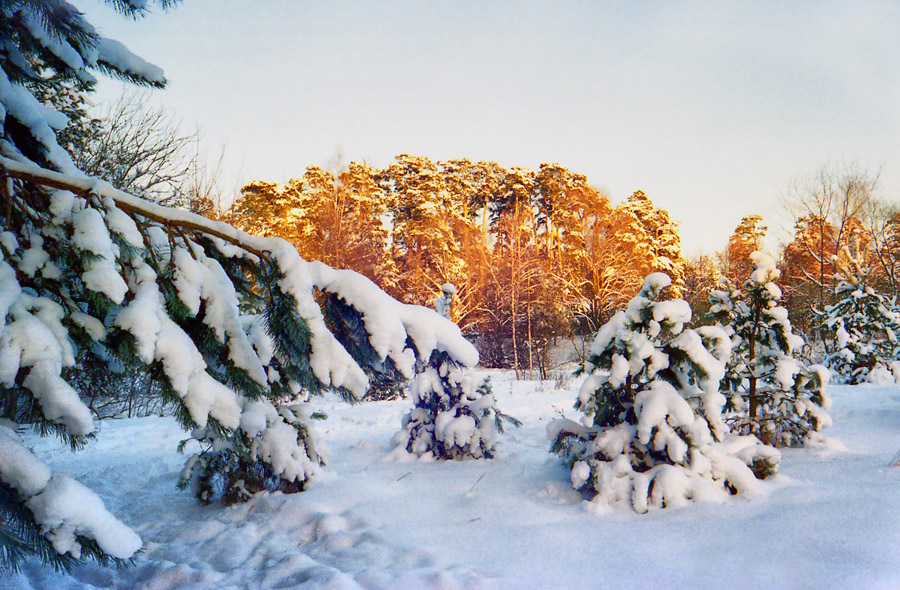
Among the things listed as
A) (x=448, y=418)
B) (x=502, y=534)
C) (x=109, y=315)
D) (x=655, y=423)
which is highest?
(x=109, y=315)

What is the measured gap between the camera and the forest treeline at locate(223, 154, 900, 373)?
1941 cm

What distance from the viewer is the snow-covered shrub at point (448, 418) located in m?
5.01

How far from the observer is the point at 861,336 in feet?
32.0

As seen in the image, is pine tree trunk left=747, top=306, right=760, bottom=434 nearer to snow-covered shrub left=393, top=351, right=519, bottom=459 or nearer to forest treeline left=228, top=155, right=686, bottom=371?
snow-covered shrub left=393, top=351, right=519, bottom=459

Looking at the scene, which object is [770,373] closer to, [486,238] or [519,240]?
[519,240]

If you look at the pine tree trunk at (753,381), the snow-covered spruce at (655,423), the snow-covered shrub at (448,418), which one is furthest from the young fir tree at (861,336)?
the snow-covered shrub at (448,418)

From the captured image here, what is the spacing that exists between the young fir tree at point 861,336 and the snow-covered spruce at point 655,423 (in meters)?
7.94

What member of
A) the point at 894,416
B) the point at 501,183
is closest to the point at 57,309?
the point at 894,416

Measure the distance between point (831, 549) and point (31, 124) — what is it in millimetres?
4284

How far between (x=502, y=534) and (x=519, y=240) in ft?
55.1

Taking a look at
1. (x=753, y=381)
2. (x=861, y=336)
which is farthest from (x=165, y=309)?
(x=861, y=336)

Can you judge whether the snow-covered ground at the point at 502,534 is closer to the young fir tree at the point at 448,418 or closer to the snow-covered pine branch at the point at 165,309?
the young fir tree at the point at 448,418

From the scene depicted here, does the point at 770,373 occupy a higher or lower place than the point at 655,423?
higher

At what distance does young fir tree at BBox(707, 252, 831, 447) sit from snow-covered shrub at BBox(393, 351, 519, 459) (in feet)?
7.41
